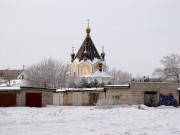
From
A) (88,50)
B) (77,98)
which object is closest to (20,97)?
(77,98)

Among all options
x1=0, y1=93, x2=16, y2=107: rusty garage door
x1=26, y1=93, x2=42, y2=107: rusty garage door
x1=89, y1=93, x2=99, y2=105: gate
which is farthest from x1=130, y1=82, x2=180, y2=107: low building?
x1=0, y1=93, x2=16, y2=107: rusty garage door

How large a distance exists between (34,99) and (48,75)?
27.1m

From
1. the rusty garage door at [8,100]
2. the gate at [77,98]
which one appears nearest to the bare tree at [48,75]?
the gate at [77,98]

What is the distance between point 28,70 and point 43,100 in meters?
33.6

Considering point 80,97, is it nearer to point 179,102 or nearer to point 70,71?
point 179,102

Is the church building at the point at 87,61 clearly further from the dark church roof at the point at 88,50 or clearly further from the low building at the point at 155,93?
the low building at the point at 155,93

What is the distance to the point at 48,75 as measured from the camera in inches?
2618

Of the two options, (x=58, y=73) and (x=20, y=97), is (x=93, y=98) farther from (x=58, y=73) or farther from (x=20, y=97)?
(x=58, y=73)

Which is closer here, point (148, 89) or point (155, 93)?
point (148, 89)

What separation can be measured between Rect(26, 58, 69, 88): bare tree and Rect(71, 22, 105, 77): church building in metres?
3.19

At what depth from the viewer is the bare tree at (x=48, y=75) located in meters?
66.1

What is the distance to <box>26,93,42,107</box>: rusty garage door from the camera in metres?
38.8

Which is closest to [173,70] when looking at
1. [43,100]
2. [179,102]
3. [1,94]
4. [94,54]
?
[94,54]

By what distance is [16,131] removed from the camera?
46.1 feet
